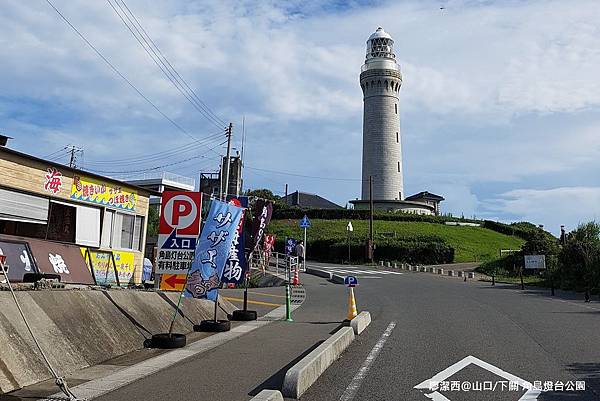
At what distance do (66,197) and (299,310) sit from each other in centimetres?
740

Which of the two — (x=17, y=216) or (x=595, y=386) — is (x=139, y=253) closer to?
(x=17, y=216)

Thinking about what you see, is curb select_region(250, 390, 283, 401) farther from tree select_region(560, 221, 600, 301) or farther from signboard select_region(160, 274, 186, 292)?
tree select_region(560, 221, 600, 301)

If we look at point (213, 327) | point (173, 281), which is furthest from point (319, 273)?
point (213, 327)

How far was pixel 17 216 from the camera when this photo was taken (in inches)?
568

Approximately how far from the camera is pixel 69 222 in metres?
16.4

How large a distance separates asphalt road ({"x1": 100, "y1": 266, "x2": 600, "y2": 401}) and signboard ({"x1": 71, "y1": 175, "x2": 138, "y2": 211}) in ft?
Answer: 23.8

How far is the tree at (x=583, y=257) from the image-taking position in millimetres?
24438

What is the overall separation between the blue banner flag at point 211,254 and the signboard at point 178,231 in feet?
4.56

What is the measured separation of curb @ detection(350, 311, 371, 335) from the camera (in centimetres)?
1070

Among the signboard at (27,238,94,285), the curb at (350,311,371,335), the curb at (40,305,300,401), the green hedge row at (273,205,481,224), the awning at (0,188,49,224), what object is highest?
the green hedge row at (273,205,481,224)

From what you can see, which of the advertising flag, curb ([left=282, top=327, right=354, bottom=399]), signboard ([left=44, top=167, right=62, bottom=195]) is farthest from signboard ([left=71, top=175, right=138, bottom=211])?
curb ([left=282, top=327, right=354, bottom=399])

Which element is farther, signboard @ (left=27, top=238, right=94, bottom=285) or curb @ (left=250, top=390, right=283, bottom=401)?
signboard @ (left=27, top=238, right=94, bottom=285)

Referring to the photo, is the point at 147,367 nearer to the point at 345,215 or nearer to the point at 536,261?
the point at 536,261

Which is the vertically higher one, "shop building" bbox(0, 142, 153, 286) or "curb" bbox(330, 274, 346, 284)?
"shop building" bbox(0, 142, 153, 286)
